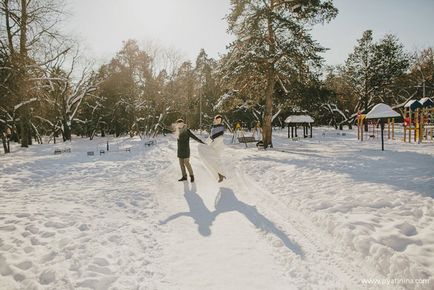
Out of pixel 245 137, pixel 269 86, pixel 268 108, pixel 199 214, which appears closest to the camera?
pixel 199 214

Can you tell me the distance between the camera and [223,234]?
524cm

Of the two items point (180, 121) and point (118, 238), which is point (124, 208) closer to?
point (118, 238)

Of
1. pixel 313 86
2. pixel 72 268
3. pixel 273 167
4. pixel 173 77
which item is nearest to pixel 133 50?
pixel 173 77

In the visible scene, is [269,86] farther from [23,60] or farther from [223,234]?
[223,234]

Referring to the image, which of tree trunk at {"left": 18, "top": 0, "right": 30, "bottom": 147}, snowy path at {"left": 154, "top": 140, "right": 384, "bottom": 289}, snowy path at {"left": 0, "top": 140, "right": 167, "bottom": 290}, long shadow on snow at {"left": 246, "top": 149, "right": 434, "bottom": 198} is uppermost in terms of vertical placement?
tree trunk at {"left": 18, "top": 0, "right": 30, "bottom": 147}

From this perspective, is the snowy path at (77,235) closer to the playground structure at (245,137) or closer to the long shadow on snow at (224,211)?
the long shadow on snow at (224,211)

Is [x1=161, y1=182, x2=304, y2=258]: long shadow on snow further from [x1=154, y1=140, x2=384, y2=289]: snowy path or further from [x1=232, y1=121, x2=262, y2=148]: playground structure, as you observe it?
[x1=232, y1=121, x2=262, y2=148]: playground structure

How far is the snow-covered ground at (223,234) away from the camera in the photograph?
374 cm

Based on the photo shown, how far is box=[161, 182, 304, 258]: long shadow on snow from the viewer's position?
5.17 m

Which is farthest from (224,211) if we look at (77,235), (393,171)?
(393,171)

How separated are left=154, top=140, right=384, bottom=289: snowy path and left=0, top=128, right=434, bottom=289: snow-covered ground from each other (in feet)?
0.06

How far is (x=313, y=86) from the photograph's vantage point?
2017 cm

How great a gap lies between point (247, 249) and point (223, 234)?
74 cm

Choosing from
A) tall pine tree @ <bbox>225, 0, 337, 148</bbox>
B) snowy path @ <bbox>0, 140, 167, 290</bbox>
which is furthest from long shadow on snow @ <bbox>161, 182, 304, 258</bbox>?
tall pine tree @ <bbox>225, 0, 337, 148</bbox>
